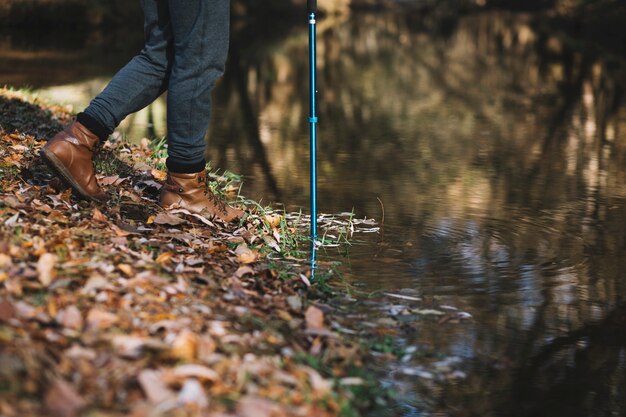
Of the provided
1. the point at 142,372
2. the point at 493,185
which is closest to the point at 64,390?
the point at 142,372

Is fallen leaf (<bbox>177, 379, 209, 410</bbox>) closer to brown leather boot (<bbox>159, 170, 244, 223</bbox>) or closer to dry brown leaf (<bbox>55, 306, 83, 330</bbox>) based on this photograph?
dry brown leaf (<bbox>55, 306, 83, 330</bbox>)

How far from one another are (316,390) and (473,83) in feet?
40.2

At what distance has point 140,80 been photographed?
4961 mm

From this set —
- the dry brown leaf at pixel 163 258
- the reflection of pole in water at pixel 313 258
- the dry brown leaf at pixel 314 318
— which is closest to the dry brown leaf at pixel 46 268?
the dry brown leaf at pixel 163 258

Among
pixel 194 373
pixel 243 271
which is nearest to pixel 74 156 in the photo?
pixel 243 271

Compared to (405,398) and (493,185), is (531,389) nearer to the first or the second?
(405,398)

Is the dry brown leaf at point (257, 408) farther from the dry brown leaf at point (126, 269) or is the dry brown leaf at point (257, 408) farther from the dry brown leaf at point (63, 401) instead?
the dry brown leaf at point (126, 269)

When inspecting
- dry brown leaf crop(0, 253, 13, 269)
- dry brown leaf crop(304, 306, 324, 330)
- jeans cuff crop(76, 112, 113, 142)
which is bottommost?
dry brown leaf crop(304, 306, 324, 330)

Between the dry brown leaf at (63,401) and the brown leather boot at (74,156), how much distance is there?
7.59 ft

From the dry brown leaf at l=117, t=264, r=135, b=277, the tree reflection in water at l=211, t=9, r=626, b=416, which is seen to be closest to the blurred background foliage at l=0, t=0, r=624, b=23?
the tree reflection in water at l=211, t=9, r=626, b=416

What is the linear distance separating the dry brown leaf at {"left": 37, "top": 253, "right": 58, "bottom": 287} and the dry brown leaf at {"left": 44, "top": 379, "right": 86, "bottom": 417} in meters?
0.95

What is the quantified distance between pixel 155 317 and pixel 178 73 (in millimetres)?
1807

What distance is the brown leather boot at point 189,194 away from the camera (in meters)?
5.09

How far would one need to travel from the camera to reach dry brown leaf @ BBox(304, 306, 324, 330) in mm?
3767
